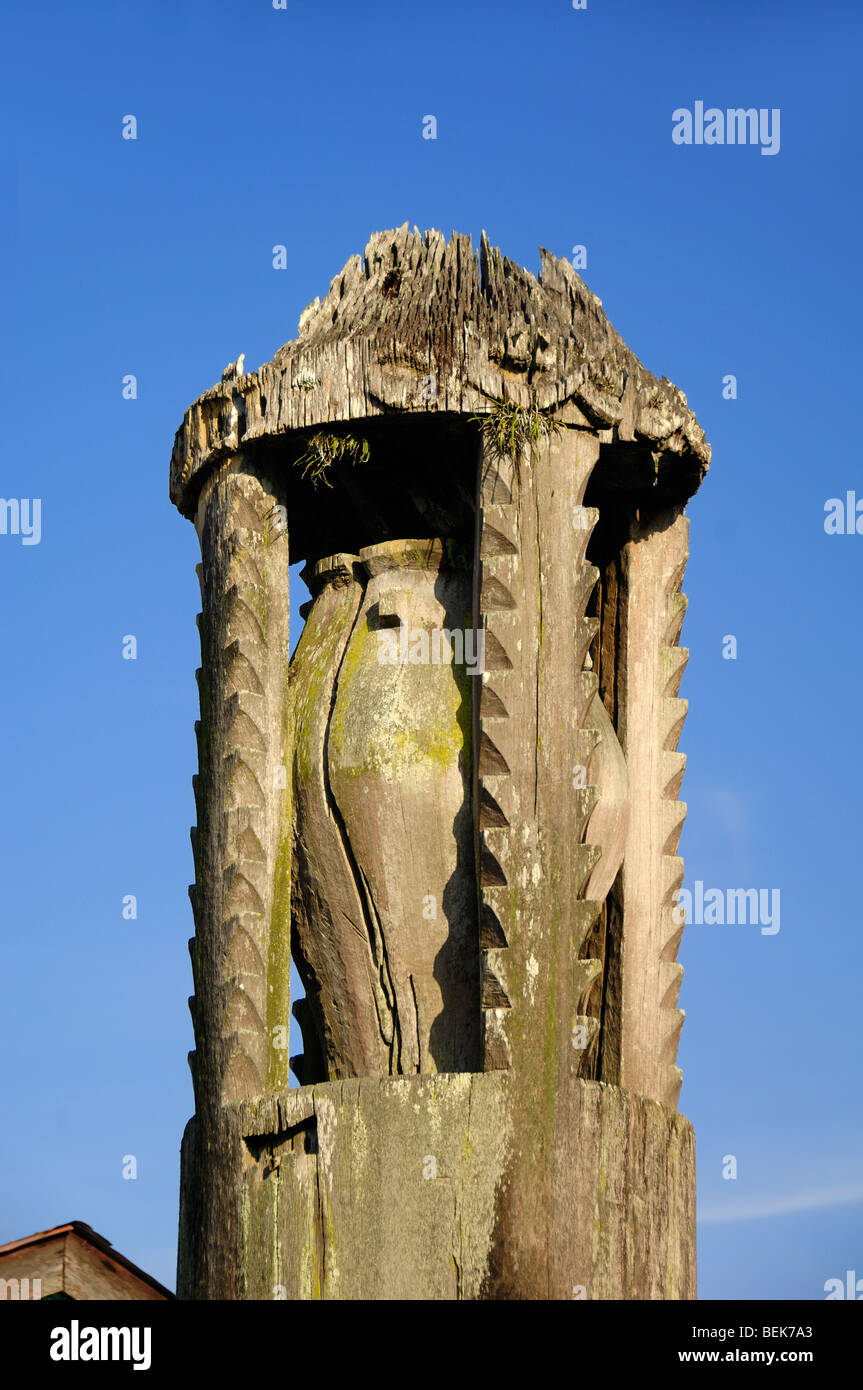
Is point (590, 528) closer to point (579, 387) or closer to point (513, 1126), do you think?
point (579, 387)

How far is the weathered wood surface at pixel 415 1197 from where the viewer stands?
25.3 feet

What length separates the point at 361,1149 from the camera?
308 inches

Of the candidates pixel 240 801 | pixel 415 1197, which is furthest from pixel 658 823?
pixel 415 1197

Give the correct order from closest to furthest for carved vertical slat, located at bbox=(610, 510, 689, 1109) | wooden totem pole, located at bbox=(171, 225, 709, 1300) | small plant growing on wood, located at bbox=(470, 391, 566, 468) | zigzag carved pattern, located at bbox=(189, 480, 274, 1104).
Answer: wooden totem pole, located at bbox=(171, 225, 709, 1300) < zigzag carved pattern, located at bbox=(189, 480, 274, 1104) < small plant growing on wood, located at bbox=(470, 391, 566, 468) < carved vertical slat, located at bbox=(610, 510, 689, 1109)

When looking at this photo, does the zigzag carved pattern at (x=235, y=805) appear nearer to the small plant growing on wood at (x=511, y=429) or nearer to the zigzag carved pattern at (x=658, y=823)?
the small plant growing on wood at (x=511, y=429)

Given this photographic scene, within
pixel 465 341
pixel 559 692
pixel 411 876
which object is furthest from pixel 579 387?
pixel 411 876

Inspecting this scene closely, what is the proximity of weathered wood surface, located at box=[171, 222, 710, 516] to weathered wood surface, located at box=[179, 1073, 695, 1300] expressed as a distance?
114 inches

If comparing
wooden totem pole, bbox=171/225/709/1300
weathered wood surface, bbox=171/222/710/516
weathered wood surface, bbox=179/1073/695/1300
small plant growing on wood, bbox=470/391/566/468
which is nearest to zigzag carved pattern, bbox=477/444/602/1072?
wooden totem pole, bbox=171/225/709/1300

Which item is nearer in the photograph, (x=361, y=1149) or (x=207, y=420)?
(x=361, y=1149)

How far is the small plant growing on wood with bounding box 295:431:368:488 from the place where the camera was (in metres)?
8.69

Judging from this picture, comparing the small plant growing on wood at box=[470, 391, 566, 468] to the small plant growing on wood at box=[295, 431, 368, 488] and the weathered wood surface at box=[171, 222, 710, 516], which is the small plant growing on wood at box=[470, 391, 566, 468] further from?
Result: the small plant growing on wood at box=[295, 431, 368, 488]

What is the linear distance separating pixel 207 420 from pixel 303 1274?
3792 millimetres

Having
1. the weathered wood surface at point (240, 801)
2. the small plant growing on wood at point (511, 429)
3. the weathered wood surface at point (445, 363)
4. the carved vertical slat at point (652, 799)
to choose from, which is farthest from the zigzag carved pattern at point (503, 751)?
the weathered wood surface at point (240, 801)

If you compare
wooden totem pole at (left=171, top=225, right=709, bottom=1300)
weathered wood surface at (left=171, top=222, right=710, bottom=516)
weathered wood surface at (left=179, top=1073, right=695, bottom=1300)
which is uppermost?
weathered wood surface at (left=171, top=222, right=710, bottom=516)
